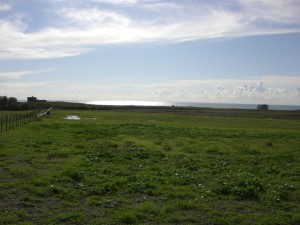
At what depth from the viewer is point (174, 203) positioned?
11.7 metres

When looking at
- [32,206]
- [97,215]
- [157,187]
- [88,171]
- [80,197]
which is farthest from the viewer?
[88,171]

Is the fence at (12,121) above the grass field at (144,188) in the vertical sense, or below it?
above

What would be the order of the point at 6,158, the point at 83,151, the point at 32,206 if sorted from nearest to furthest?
the point at 32,206 → the point at 6,158 → the point at 83,151

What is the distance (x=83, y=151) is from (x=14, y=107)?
91058mm

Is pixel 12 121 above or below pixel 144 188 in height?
above

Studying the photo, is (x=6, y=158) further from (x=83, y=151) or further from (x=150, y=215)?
(x=150, y=215)

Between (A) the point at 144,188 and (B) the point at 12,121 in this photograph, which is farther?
(B) the point at 12,121

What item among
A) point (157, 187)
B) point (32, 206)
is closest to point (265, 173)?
point (157, 187)

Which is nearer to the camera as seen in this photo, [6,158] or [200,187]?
[200,187]

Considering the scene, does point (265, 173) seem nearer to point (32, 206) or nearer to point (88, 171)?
point (88, 171)

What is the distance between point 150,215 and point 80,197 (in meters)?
2.96

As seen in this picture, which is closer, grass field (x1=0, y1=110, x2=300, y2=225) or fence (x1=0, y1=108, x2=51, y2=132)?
grass field (x1=0, y1=110, x2=300, y2=225)

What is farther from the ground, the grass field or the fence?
the fence

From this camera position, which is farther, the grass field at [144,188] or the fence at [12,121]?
→ the fence at [12,121]
